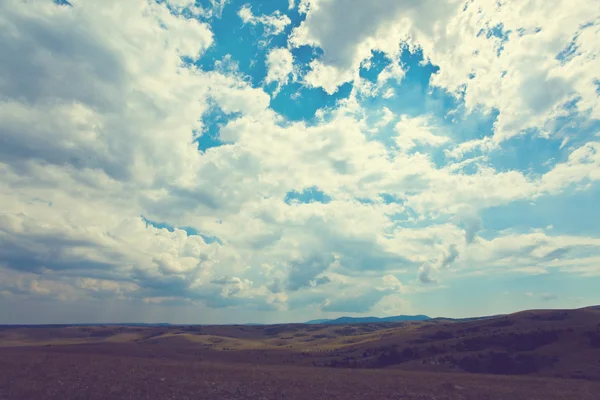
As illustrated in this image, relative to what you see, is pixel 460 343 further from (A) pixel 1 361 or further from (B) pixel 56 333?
(B) pixel 56 333

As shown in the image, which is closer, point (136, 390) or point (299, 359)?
point (136, 390)

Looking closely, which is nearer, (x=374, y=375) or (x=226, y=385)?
(x=226, y=385)

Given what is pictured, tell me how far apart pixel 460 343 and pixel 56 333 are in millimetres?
173660

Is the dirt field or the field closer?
the dirt field

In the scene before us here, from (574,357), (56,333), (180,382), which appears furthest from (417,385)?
(56,333)

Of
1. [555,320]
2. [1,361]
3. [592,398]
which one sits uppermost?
[555,320]

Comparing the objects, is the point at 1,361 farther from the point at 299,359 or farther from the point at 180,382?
the point at 299,359

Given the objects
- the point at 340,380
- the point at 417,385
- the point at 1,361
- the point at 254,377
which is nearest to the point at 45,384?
the point at 1,361

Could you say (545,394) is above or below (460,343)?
below

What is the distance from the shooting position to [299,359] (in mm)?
76875

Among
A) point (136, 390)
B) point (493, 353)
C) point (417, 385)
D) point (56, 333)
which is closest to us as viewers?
point (136, 390)

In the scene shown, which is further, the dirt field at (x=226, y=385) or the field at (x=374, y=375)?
the field at (x=374, y=375)

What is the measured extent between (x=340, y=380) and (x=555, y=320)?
3303 inches

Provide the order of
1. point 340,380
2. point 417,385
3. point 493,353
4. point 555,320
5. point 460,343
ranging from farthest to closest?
point 555,320
point 460,343
point 493,353
point 340,380
point 417,385
